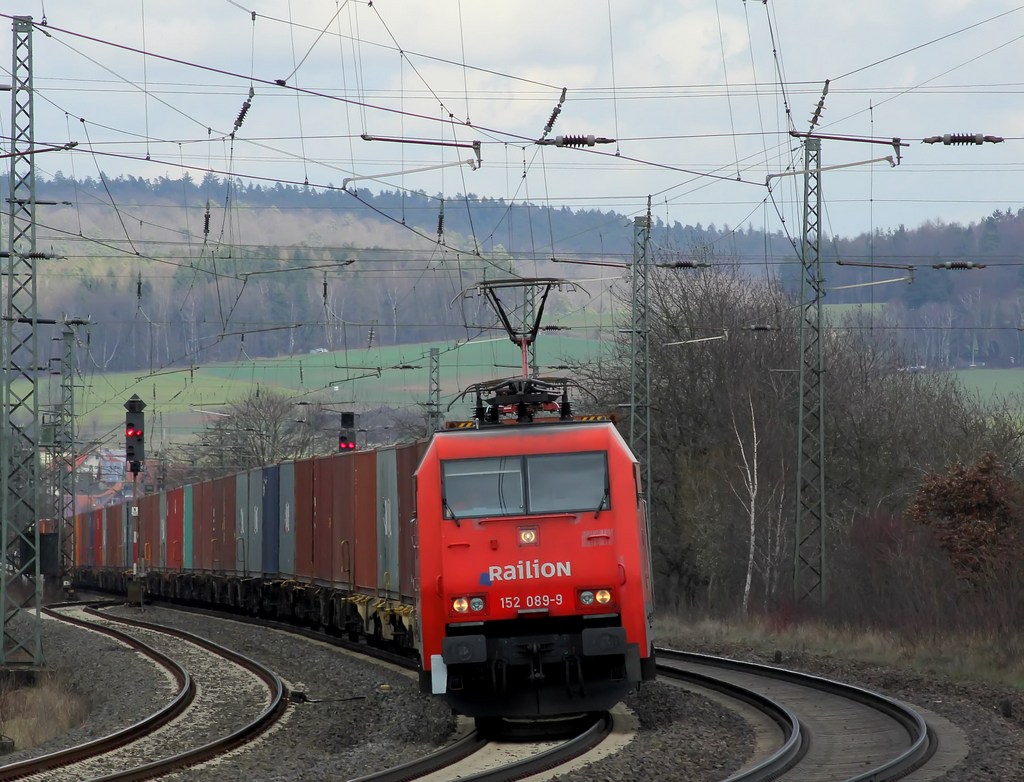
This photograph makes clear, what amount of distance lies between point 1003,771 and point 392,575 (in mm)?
10825

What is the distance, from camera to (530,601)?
1255 cm

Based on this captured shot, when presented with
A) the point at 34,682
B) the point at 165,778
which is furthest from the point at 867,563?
the point at 165,778

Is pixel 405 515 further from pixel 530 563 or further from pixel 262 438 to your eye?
pixel 262 438

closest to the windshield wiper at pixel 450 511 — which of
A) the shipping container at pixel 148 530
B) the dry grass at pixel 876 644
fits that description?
the dry grass at pixel 876 644

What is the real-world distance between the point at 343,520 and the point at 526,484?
11094 millimetres

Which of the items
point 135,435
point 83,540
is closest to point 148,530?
point 135,435

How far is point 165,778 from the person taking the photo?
11.6 meters

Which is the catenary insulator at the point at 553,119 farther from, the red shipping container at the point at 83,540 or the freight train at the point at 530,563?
the red shipping container at the point at 83,540

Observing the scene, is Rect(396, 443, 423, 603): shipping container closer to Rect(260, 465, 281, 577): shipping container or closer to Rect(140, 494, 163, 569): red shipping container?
Rect(260, 465, 281, 577): shipping container

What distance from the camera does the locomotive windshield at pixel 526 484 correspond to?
12.9 metres

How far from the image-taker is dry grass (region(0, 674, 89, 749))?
17.1m

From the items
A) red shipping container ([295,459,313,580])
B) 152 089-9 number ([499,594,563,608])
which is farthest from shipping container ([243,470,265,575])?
152 089-9 number ([499,594,563,608])

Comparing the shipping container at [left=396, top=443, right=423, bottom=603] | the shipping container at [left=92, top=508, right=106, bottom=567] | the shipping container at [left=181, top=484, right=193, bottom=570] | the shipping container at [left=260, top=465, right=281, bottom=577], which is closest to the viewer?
the shipping container at [left=396, top=443, right=423, bottom=603]

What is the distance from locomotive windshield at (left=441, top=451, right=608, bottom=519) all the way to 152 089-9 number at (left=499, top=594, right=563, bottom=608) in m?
0.81
